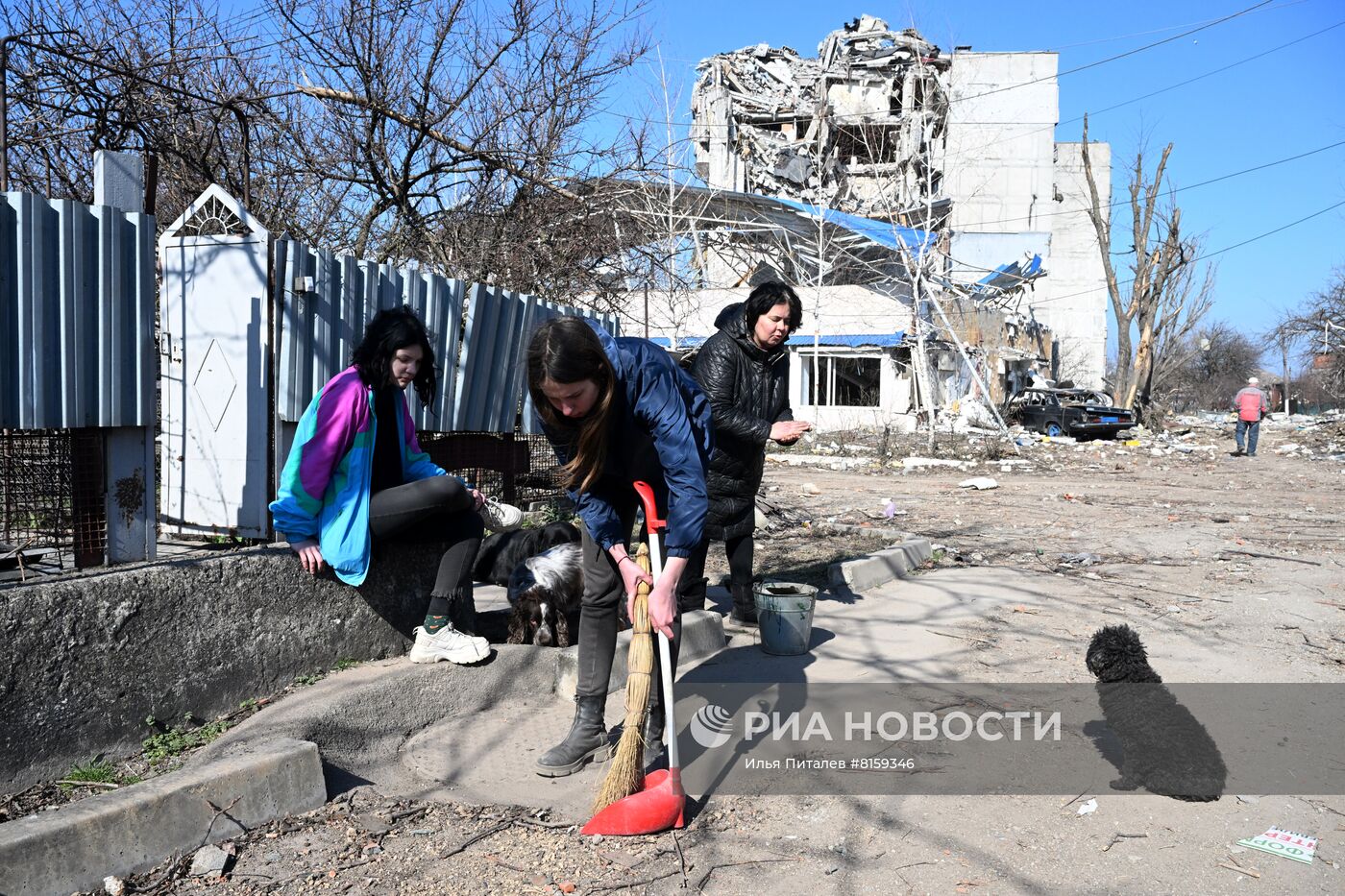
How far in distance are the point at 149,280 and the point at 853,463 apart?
16.1 meters

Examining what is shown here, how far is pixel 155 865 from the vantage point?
107 inches

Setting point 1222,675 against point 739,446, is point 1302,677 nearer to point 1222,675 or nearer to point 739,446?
point 1222,675

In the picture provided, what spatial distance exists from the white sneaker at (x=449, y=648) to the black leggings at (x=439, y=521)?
19 centimetres

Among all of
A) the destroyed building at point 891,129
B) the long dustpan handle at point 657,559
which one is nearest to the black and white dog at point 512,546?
the long dustpan handle at point 657,559

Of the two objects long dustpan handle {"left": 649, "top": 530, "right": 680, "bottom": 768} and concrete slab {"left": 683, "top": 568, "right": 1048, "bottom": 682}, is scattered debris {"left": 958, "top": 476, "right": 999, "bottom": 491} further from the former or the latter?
long dustpan handle {"left": 649, "top": 530, "right": 680, "bottom": 768}

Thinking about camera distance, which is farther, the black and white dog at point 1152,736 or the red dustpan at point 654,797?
the black and white dog at point 1152,736

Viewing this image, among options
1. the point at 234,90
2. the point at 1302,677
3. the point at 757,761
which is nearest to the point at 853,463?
the point at 234,90

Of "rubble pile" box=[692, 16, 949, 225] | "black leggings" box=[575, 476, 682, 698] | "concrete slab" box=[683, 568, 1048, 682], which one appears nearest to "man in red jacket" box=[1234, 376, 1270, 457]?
"concrete slab" box=[683, 568, 1048, 682]

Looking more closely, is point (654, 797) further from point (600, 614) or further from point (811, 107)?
point (811, 107)

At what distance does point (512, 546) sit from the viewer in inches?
219

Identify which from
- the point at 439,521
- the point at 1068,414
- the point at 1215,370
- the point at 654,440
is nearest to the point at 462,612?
the point at 439,521

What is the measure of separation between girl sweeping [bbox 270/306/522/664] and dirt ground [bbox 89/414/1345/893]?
3.50 ft

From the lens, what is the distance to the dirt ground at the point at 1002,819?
8.89 ft

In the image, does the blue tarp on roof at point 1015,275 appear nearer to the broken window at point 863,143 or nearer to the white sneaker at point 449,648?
the broken window at point 863,143
